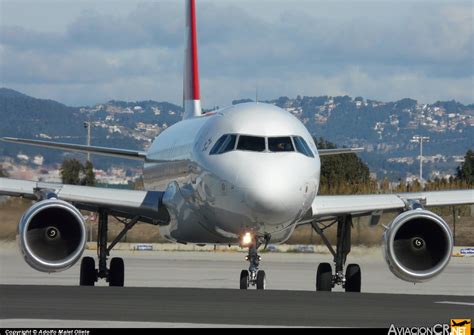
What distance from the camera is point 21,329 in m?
15.1

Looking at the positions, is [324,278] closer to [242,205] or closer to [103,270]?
[242,205]

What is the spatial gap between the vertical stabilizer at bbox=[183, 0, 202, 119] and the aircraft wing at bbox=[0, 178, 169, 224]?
9072 millimetres

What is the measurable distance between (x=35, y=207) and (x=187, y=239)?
4427 mm

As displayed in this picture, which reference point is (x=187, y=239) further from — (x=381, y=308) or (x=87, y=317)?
(x=87, y=317)

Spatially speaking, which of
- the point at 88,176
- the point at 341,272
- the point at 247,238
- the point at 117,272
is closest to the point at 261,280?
the point at 247,238

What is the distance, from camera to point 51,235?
26.1m

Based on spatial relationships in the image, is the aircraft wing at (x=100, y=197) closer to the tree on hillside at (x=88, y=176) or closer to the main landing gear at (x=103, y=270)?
the main landing gear at (x=103, y=270)

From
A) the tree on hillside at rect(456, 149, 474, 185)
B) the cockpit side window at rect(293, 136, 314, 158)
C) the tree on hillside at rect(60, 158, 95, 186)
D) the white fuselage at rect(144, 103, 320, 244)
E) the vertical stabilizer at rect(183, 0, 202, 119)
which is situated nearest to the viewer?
the white fuselage at rect(144, 103, 320, 244)

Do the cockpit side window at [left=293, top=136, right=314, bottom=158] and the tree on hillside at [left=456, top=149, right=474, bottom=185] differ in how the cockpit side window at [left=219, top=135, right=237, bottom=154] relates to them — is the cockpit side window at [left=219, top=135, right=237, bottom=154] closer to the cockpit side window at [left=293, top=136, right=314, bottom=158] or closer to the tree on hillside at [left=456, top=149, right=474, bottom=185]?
the cockpit side window at [left=293, top=136, right=314, bottom=158]

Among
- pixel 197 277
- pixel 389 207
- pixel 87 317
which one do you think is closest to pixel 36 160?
pixel 197 277

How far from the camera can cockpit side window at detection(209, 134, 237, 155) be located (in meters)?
25.7

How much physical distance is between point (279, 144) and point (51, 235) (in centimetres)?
472

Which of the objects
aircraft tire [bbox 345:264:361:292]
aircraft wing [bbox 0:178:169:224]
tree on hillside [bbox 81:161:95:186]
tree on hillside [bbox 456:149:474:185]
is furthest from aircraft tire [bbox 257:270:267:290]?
tree on hillside [bbox 456:149:474:185]

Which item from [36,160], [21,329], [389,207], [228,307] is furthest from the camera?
[36,160]
